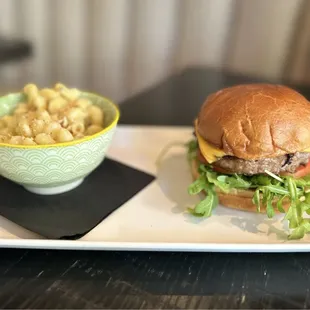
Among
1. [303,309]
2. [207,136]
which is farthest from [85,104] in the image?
[303,309]

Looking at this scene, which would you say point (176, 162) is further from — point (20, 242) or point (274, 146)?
point (20, 242)

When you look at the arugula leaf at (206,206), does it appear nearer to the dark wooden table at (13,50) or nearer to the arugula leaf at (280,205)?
the arugula leaf at (280,205)

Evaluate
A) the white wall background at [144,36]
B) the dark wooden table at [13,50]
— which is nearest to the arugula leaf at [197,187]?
the white wall background at [144,36]

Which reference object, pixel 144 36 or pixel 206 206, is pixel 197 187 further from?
pixel 144 36

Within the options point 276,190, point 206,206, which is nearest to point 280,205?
point 276,190

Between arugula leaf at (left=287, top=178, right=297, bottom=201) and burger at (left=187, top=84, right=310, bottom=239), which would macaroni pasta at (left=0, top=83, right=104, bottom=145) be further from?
arugula leaf at (left=287, top=178, right=297, bottom=201)
